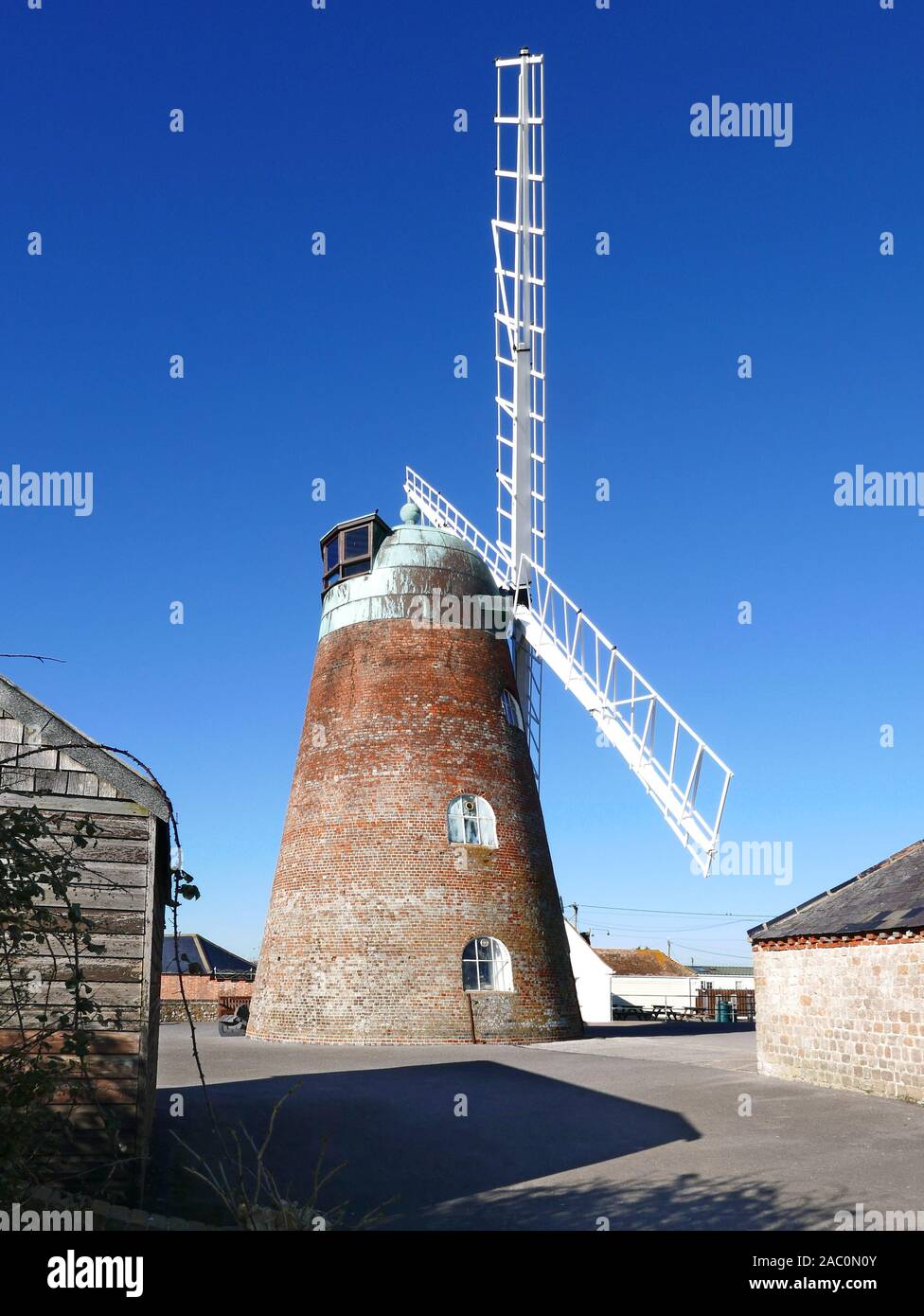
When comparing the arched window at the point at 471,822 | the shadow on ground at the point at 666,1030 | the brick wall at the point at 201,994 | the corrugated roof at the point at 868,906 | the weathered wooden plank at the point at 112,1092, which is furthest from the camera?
the brick wall at the point at 201,994

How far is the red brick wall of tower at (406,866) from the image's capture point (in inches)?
706

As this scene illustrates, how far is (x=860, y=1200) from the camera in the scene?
6992 mm

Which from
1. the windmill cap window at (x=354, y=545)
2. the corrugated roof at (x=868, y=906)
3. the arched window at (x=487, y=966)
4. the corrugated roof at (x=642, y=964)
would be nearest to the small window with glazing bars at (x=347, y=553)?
the windmill cap window at (x=354, y=545)

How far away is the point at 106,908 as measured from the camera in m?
7.25

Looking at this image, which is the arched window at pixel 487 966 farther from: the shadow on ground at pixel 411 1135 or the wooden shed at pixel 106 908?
the wooden shed at pixel 106 908

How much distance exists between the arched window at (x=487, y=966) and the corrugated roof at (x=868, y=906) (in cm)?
515

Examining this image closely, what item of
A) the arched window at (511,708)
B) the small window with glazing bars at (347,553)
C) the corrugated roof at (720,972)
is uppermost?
the small window with glazing bars at (347,553)

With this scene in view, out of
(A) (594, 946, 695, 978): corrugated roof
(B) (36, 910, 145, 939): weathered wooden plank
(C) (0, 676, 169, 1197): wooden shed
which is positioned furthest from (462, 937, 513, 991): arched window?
(A) (594, 946, 695, 978): corrugated roof

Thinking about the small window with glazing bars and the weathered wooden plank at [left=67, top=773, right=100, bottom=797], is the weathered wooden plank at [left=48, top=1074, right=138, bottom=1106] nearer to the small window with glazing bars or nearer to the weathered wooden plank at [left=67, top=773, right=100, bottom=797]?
the weathered wooden plank at [left=67, top=773, right=100, bottom=797]

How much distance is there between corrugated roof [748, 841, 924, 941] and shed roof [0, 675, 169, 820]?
852 centimetres

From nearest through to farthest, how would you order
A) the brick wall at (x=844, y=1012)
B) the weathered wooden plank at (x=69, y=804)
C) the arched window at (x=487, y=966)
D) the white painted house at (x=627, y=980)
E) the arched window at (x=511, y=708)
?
the weathered wooden plank at (x=69, y=804) → the brick wall at (x=844, y=1012) → the arched window at (x=487, y=966) → the arched window at (x=511, y=708) → the white painted house at (x=627, y=980)

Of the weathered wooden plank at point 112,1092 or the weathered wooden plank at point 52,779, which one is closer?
the weathered wooden plank at point 112,1092
